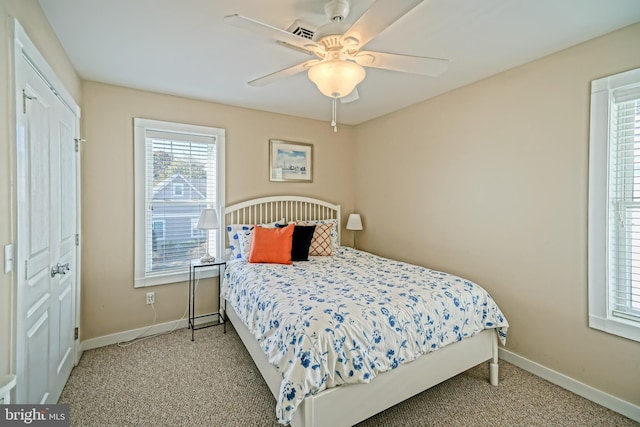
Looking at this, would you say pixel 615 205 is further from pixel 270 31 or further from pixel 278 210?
pixel 278 210

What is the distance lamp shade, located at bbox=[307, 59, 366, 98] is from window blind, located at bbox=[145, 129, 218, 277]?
209cm

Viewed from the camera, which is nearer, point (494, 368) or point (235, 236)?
point (494, 368)

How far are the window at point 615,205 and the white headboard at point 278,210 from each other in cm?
272

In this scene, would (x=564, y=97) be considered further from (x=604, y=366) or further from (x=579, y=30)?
(x=604, y=366)

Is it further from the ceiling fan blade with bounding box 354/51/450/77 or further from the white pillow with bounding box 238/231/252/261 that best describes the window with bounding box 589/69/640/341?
the white pillow with bounding box 238/231/252/261

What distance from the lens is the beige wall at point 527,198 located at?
80.8 inches

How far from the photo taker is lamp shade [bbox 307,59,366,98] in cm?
155

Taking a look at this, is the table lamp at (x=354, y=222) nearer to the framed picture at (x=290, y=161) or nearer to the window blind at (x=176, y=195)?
the framed picture at (x=290, y=161)

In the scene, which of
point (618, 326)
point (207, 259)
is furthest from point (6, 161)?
point (618, 326)

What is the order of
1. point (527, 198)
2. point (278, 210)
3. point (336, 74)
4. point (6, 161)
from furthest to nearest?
point (278, 210) < point (527, 198) < point (336, 74) < point (6, 161)

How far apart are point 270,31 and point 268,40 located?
781 mm

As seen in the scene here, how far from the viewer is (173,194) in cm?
312

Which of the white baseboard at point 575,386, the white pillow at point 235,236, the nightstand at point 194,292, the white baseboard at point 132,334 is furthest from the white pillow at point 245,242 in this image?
the white baseboard at point 575,386

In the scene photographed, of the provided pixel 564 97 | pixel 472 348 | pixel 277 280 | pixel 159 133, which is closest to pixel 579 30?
pixel 564 97
